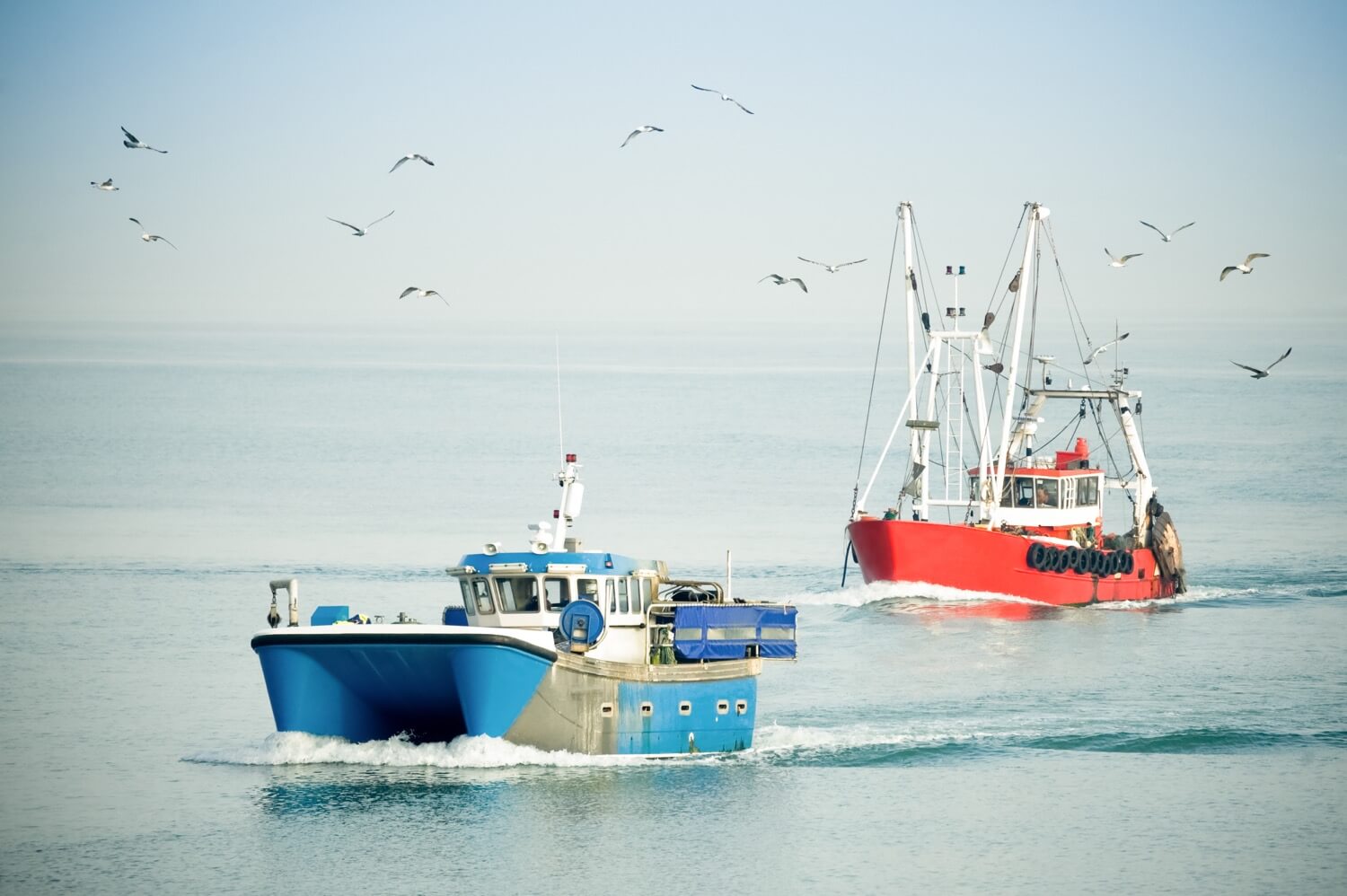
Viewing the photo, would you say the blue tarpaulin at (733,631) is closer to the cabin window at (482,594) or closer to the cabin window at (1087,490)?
the cabin window at (482,594)

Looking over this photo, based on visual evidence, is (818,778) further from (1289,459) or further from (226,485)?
(1289,459)

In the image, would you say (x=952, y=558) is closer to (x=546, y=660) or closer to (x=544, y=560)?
(x=544, y=560)

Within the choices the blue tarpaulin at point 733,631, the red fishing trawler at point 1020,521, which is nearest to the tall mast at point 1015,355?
the red fishing trawler at point 1020,521

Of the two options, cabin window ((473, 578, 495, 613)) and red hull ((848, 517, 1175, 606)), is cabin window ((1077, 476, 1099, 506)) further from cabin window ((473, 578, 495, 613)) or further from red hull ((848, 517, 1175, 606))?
cabin window ((473, 578, 495, 613))

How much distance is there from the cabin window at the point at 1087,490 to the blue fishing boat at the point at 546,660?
3680 centimetres

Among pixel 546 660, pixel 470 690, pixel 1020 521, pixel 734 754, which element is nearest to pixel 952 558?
pixel 1020 521

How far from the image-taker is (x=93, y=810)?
3838 cm

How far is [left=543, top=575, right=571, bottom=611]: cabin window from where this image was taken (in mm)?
39625

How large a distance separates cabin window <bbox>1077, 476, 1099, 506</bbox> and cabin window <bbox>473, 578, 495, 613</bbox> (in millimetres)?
41295

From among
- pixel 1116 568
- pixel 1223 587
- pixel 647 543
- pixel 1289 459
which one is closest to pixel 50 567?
pixel 647 543

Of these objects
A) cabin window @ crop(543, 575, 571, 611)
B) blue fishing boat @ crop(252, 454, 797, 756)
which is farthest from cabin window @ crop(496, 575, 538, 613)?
cabin window @ crop(543, 575, 571, 611)

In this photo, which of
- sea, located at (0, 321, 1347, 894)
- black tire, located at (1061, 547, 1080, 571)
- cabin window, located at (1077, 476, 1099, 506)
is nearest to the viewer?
sea, located at (0, 321, 1347, 894)

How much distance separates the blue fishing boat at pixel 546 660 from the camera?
37.6m

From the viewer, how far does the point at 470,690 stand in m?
37.6
